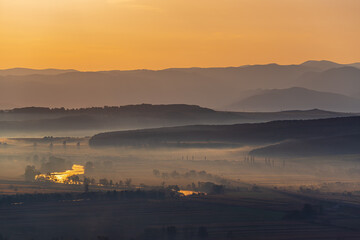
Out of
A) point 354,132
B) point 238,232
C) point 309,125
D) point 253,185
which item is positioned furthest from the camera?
point 309,125

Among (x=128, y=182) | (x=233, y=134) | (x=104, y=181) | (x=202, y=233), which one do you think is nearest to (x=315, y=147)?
(x=233, y=134)

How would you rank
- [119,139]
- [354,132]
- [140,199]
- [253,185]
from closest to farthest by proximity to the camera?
[140,199]
[253,185]
[354,132]
[119,139]

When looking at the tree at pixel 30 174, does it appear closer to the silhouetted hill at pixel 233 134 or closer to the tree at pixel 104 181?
the tree at pixel 104 181

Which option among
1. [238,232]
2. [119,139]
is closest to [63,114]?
[119,139]

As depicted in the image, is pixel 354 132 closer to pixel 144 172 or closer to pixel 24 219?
pixel 144 172

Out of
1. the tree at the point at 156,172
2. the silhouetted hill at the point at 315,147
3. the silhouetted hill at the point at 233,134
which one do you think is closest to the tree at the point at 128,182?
the tree at the point at 156,172
